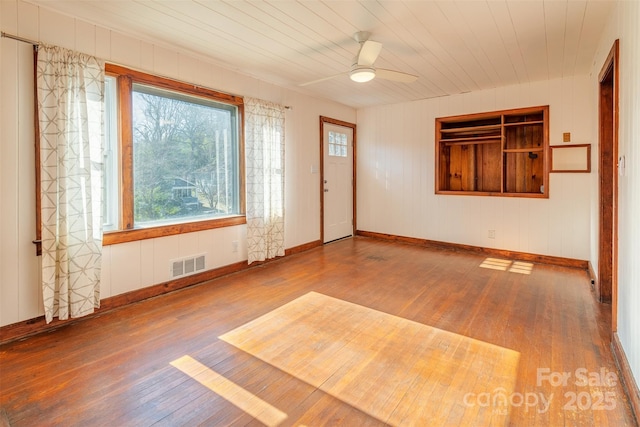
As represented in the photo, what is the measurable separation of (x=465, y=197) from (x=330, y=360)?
410 cm

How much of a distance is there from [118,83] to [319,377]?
10.1 feet

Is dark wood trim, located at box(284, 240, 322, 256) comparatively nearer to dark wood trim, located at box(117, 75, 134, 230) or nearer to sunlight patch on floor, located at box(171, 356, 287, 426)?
dark wood trim, located at box(117, 75, 134, 230)

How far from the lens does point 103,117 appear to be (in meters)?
2.90

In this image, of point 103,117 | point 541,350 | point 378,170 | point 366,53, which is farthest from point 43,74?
point 378,170

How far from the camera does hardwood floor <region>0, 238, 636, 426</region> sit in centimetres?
173

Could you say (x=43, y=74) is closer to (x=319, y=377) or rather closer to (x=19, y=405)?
(x=19, y=405)

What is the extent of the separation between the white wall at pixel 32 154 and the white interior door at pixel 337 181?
1465 millimetres

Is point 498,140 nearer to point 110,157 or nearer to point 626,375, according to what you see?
point 626,375

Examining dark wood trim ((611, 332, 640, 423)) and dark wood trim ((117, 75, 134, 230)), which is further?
dark wood trim ((117, 75, 134, 230))

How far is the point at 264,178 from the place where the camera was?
4.47 metres

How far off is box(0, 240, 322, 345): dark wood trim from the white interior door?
1746 mm

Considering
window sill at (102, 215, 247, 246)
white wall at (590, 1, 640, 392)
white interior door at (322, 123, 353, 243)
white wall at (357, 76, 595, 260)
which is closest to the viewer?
white wall at (590, 1, 640, 392)

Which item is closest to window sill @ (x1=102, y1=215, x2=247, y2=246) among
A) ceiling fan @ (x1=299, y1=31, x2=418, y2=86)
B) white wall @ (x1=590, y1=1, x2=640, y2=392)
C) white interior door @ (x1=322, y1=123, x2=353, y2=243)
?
white interior door @ (x1=322, y1=123, x2=353, y2=243)

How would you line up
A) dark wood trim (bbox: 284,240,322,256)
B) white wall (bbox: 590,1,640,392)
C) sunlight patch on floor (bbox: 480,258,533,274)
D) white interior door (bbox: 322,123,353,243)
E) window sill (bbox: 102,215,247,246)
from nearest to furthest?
white wall (bbox: 590,1,640,392)
window sill (bbox: 102,215,247,246)
sunlight patch on floor (bbox: 480,258,533,274)
dark wood trim (bbox: 284,240,322,256)
white interior door (bbox: 322,123,353,243)
